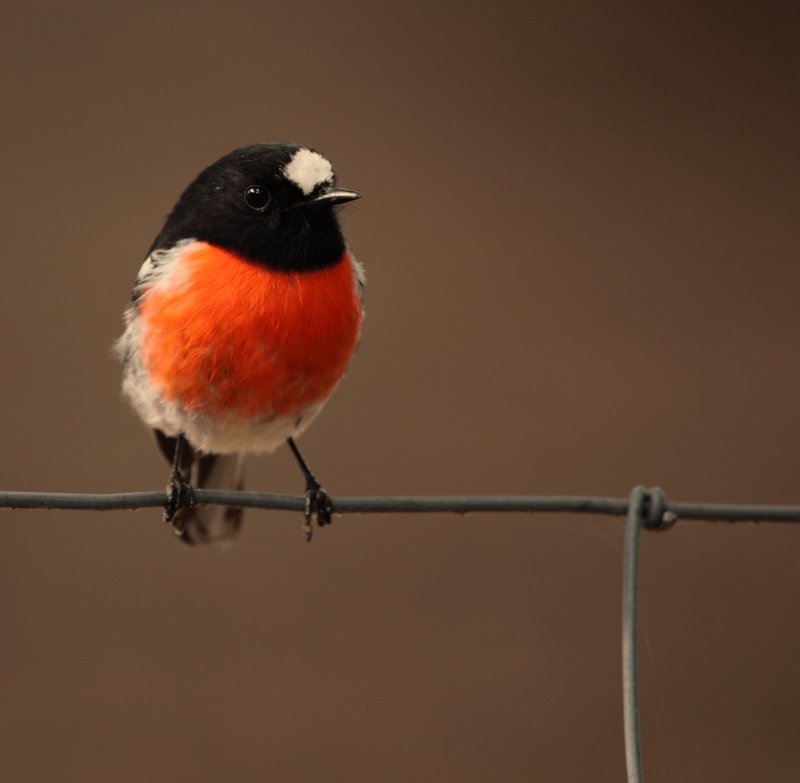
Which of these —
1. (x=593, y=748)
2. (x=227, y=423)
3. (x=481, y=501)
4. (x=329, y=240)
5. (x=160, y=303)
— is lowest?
(x=593, y=748)

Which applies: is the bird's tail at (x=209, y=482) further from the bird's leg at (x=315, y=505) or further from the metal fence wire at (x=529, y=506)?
the metal fence wire at (x=529, y=506)

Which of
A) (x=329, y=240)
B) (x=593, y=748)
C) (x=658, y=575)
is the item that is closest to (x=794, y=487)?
(x=658, y=575)

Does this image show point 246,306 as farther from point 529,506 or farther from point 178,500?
point 529,506

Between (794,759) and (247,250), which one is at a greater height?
(247,250)

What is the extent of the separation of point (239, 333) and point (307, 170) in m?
0.30

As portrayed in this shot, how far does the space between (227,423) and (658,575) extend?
6.09 feet

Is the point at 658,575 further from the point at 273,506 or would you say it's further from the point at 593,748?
the point at 273,506

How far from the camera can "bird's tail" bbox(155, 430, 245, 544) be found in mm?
2365

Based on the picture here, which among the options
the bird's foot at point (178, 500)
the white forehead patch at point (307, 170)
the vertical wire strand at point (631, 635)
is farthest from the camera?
the white forehead patch at point (307, 170)

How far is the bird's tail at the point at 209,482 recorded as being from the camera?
2.37 metres

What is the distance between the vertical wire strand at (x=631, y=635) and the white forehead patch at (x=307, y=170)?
89 cm

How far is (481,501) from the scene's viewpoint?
4.59ft

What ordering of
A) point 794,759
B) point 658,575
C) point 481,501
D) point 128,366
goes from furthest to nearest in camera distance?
point 658,575
point 794,759
point 128,366
point 481,501

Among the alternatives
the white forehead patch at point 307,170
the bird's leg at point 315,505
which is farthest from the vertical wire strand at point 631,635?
the white forehead patch at point 307,170
